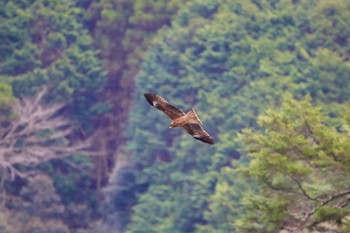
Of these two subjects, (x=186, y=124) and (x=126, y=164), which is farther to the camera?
(x=126, y=164)

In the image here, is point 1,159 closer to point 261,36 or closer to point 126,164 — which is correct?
point 126,164

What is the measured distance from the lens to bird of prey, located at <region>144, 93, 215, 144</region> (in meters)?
12.3

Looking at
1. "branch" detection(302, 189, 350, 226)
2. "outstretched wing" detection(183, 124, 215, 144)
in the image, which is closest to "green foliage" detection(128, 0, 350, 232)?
"branch" detection(302, 189, 350, 226)

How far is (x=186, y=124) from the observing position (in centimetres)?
1251

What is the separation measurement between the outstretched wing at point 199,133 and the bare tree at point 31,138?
21.4 meters

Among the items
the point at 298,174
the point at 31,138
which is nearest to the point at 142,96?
the point at 31,138

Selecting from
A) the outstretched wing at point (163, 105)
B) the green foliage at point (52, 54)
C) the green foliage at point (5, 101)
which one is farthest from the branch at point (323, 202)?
the green foliage at point (52, 54)

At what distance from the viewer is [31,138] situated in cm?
3466

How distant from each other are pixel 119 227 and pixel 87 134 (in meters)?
4.01

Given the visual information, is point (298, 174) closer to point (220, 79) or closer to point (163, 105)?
point (163, 105)

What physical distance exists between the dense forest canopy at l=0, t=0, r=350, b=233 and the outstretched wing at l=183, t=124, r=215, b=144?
1747cm

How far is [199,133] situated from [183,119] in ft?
0.67

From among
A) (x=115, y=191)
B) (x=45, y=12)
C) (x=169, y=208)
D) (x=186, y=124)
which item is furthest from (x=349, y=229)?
(x=45, y=12)

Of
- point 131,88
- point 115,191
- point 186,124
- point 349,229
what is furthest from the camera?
point 131,88
